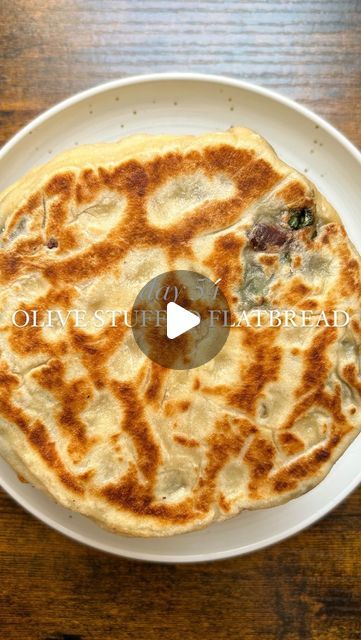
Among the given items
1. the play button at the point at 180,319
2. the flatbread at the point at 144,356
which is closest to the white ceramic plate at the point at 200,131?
the flatbread at the point at 144,356

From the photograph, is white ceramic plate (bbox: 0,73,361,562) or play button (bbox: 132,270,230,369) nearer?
play button (bbox: 132,270,230,369)

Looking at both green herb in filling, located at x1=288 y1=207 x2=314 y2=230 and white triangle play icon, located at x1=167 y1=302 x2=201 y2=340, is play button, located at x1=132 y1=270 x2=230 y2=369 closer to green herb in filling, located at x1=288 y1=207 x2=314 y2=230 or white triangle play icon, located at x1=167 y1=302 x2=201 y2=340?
white triangle play icon, located at x1=167 y1=302 x2=201 y2=340

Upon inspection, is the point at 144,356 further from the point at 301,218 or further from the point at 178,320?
the point at 301,218

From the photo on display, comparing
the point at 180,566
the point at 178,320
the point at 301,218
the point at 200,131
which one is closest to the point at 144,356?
the point at 178,320

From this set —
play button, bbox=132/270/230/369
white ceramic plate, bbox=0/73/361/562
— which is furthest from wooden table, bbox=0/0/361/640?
play button, bbox=132/270/230/369

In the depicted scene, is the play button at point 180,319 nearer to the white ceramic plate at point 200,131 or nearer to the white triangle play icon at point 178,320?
the white triangle play icon at point 178,320
